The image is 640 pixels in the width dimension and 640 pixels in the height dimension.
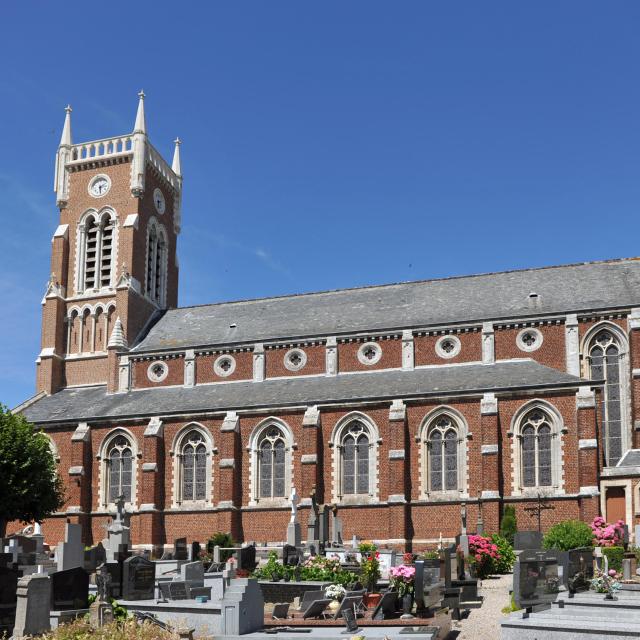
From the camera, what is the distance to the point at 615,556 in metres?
27.6

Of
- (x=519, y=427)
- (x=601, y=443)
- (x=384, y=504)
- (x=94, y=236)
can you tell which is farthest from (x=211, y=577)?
(x=94, y=236)

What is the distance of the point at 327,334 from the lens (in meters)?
47.8

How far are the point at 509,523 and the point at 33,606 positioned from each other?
23833 millimetres

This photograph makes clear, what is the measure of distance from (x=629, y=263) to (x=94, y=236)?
96.8 ft

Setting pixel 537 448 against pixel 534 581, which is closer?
pixel 534 581

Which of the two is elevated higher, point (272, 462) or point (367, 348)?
point (367, 348)

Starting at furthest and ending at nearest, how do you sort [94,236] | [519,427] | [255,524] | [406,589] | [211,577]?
[94,236], [255,524], [519,427], [211,577], [406,589]

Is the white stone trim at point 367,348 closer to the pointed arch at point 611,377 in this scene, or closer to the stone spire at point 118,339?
the pointed arch at point 611,377

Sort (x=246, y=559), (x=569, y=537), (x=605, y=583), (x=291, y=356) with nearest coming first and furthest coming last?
(x=605, y=583) → (x=246, y=559) → (x=569, y=537) → (x=291, y=356)

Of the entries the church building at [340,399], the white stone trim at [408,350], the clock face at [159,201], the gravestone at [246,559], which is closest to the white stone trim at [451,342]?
the church building at [340,399]

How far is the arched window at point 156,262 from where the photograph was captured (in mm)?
56906

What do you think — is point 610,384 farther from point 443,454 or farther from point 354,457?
point 354,457

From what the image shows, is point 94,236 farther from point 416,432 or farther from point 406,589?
point 406,589

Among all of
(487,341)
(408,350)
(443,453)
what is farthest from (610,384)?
(408,350)
